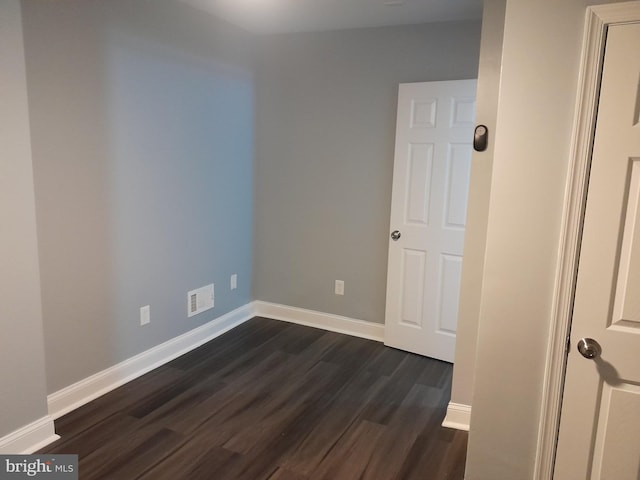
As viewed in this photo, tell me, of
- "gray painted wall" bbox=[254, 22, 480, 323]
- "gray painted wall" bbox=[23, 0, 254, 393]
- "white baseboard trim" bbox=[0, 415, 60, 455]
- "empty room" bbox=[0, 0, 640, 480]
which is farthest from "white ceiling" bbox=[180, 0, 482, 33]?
"white baseboard trim" bbox=[0, 415, 60, 455]

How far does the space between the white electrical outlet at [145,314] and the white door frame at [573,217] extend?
8.03ft

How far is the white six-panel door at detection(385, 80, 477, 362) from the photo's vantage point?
3371mm

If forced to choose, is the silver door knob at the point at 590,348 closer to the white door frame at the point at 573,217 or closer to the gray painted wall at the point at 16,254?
the white door frame at the point at 573,217

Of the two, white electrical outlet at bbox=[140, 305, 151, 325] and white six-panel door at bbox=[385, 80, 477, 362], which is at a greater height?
white six-panel door at bbox=[385, 80, 477, 362]

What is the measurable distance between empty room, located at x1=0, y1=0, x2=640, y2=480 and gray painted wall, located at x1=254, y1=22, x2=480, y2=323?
19 millimetres

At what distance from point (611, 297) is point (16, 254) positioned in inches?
95.9

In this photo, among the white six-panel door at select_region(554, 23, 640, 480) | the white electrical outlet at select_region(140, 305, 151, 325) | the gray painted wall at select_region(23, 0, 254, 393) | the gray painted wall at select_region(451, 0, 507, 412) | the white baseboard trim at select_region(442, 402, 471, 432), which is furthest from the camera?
the white electrical outlet at select_region(140, 305, 151, 325)

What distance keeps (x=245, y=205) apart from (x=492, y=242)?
271cm

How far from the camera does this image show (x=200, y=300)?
147 inches

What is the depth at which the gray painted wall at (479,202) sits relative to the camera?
236 centimetres

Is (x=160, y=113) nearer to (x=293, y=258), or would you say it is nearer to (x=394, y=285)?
(x=293, y=258)

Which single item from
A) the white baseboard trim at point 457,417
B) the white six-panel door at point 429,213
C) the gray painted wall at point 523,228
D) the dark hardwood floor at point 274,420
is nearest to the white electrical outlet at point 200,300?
the dark hardwood floor at point 274,420

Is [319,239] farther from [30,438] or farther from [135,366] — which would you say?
[30,438]

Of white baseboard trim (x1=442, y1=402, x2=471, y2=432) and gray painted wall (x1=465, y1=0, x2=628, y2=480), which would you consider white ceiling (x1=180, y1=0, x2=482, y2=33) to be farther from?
white baseboard trim (x1=442, y1=402, x2=471, y2=432)
